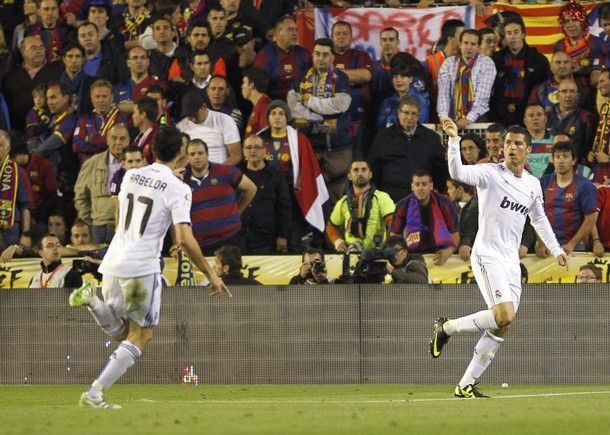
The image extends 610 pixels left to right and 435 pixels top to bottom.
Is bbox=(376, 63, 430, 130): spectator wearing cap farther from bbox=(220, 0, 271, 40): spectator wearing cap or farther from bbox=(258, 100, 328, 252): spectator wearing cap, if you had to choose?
bbox=(220, 0, 271, 40): spectator wearing cap

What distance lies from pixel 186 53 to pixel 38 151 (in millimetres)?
2516

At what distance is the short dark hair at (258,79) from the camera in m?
20.6

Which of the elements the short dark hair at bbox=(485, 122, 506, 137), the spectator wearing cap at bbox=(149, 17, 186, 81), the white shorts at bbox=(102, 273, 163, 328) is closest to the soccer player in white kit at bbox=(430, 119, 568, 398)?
the white shorts at bbox=(102, 273, 163, 328)

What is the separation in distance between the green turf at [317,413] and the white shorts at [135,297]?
0.77 meters

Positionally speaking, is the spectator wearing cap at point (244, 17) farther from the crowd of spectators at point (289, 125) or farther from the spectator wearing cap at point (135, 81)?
the spectator wearing cap at point (135, 81)

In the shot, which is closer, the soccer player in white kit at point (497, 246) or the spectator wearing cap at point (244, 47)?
the soccer player in white kit at point (497, 246)

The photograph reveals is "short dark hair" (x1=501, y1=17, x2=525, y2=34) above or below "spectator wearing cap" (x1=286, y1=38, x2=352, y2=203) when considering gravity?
above

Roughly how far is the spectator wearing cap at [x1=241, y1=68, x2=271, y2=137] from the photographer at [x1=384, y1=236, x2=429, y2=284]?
3.36 metres

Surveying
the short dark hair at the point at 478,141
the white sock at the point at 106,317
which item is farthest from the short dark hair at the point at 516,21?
the white sock at the point at 106,317

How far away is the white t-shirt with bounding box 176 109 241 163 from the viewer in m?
20.0

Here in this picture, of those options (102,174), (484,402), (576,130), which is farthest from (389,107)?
(484,402)

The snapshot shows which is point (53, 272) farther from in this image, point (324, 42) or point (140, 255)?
point (140, 255)

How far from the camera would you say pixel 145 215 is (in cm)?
1237

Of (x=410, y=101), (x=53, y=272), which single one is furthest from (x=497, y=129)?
(x=53, y=272)
